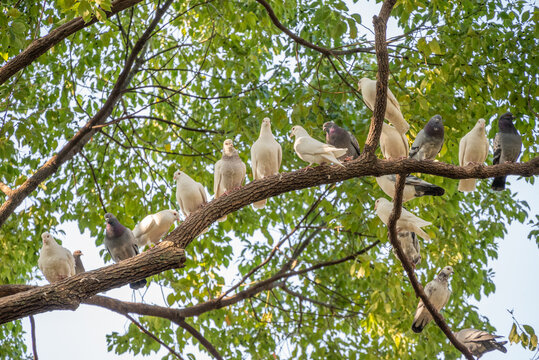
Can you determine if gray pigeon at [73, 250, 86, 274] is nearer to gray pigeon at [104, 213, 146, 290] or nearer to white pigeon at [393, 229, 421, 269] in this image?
gray pigeon at [104, 213, 146, 290]

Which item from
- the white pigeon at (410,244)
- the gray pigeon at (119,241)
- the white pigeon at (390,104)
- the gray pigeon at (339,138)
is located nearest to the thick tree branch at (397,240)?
the white pigeon at (390,104)

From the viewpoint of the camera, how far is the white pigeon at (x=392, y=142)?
5445mm

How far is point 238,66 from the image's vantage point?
7.31 metres

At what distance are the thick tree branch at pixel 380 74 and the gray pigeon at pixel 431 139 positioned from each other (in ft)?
4.48

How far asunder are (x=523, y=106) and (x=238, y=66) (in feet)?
11.3

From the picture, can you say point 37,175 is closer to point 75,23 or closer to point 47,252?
point 47,252

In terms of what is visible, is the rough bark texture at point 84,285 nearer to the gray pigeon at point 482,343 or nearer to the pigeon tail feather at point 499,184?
the pigeon tail feather at point 499,184

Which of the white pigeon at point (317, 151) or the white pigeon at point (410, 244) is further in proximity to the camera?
the white pigeon at point (410, 244)

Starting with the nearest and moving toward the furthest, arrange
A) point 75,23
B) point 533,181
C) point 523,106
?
point 75,23, point 523,106, point 533,181

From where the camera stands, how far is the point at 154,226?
5.41 m

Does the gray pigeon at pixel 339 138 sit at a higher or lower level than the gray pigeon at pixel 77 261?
higher

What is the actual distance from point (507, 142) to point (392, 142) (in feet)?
3.76

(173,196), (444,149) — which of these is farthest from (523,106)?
(173,196)

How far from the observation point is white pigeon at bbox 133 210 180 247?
5363 mm
